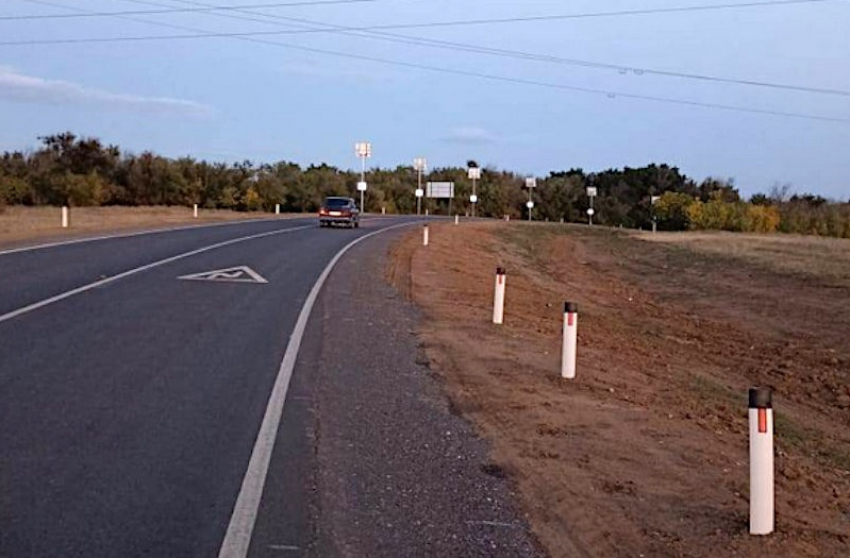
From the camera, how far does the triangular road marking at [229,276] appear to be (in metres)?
24.2

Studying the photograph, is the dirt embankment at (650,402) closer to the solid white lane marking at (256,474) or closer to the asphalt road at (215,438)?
the asphalt road at (215,438)

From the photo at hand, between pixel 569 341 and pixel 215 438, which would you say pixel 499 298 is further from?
pixel 215 438

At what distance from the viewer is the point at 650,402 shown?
13383 mm

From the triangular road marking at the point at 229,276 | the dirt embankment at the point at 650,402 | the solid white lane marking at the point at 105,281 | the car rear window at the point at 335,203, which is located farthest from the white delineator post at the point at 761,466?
the car rear window at the point at 335,203

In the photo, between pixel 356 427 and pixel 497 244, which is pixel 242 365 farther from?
pixel 497 244

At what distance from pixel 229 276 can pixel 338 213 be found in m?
32.3

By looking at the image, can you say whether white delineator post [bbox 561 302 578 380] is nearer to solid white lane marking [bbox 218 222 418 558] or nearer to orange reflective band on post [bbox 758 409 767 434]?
solid white lane marking [bbox 218 222 418 558]

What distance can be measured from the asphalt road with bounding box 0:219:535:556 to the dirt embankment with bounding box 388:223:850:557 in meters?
0.54

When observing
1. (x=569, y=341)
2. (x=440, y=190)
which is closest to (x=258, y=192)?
(x=440, y=190)

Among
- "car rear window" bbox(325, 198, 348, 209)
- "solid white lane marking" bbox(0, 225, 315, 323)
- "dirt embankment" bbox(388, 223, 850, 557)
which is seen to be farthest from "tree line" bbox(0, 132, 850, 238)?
"dirt embankment" bbox(388, 223, 850, 557)

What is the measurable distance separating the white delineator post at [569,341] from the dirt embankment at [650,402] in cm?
18

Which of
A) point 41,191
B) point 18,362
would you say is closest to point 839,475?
point 18,362

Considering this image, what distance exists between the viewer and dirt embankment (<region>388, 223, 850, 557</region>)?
25.5 feet

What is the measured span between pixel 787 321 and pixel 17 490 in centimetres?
2527
